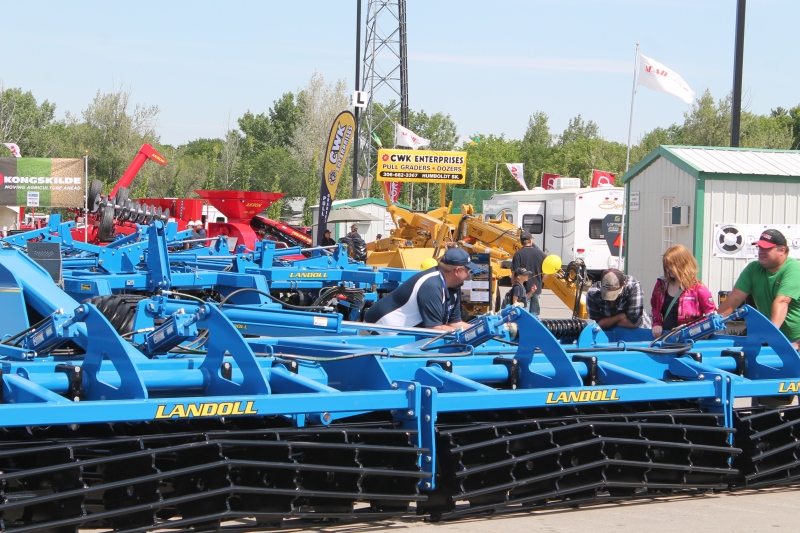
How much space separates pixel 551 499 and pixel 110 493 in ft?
7.39

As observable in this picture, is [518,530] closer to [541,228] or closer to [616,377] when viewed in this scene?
[616,377]

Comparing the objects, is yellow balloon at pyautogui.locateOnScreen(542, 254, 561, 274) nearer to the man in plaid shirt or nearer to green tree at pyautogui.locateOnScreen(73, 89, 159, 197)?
the man in plaid shirt

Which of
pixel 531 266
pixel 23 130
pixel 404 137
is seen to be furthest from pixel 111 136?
pixel 531 266

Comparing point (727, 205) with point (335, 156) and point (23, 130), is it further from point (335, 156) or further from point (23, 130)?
point (23, 130)

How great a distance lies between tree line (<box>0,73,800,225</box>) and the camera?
50375 millimetres

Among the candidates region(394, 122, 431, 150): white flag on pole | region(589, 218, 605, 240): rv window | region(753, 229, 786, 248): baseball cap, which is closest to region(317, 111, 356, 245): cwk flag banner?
region(589, 218, 605, 240): rv window

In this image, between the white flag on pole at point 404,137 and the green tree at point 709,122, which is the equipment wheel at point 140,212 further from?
the green tree at point 709,122

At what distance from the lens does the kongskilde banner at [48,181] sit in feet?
82.9

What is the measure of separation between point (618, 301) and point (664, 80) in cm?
1312

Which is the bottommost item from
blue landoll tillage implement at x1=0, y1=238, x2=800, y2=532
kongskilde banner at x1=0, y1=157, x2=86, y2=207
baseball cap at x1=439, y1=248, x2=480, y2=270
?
blue landoll tillage implement at x1=0, y1=238, x2=800, y2=532

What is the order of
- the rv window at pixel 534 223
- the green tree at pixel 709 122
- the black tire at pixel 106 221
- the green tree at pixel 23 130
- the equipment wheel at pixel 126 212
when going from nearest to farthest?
the black tire at pixel 106 221 < the equipment wheel at pixel 126 212 < the rv window at pixel 534 223 < the green tree at pixel 709 122 < the green tree at pixel 23 130

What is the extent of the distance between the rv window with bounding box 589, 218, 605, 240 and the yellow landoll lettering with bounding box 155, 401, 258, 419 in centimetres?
2377

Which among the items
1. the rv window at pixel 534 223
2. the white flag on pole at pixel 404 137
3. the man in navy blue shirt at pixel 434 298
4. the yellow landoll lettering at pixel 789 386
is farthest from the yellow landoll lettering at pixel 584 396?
the white flag on pole at pixel 404 137

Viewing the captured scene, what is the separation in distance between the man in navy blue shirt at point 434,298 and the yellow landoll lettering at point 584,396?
180 cm
